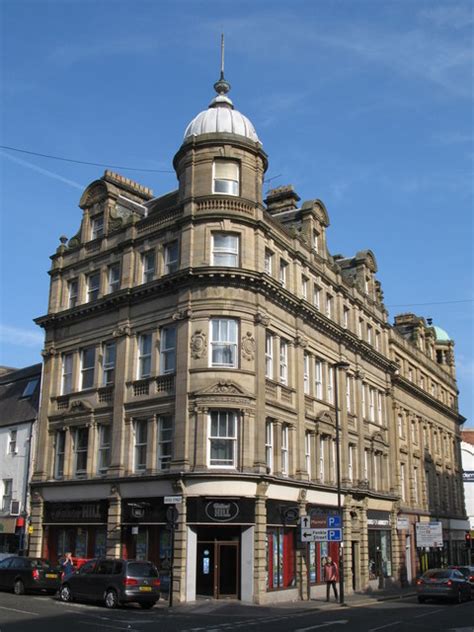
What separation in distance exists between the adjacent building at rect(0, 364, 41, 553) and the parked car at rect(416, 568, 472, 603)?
2025 cm

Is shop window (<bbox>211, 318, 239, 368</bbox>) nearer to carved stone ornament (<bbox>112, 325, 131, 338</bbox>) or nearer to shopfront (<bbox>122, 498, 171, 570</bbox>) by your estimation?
carved stone ornament (<bbox>112, 325, 131, 338</bbox>)

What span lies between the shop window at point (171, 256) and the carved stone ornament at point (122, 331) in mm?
3410

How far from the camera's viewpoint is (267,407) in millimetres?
32344

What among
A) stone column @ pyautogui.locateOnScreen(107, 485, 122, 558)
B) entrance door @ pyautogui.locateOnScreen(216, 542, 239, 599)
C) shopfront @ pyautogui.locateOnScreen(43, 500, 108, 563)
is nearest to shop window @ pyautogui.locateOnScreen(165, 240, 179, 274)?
stone column @ pyautogui.locateOnScreen(107, 485, 122, 558)

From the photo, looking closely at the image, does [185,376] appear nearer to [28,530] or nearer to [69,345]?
[69,345]

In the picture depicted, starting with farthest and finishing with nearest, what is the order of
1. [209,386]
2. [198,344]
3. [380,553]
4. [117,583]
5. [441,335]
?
[441,335], [380,553], [198,344], [209,386], [117,583]

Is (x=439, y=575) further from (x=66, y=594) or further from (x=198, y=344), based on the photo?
(x=66, y=594)

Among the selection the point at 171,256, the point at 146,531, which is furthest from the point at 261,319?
the point at 146,531

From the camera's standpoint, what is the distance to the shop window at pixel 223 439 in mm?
29828

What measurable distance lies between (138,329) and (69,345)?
5774 millimetres

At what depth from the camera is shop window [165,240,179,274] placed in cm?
3369

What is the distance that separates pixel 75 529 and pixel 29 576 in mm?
5942

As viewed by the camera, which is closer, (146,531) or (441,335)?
(146,531)

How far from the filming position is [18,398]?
141 ft
